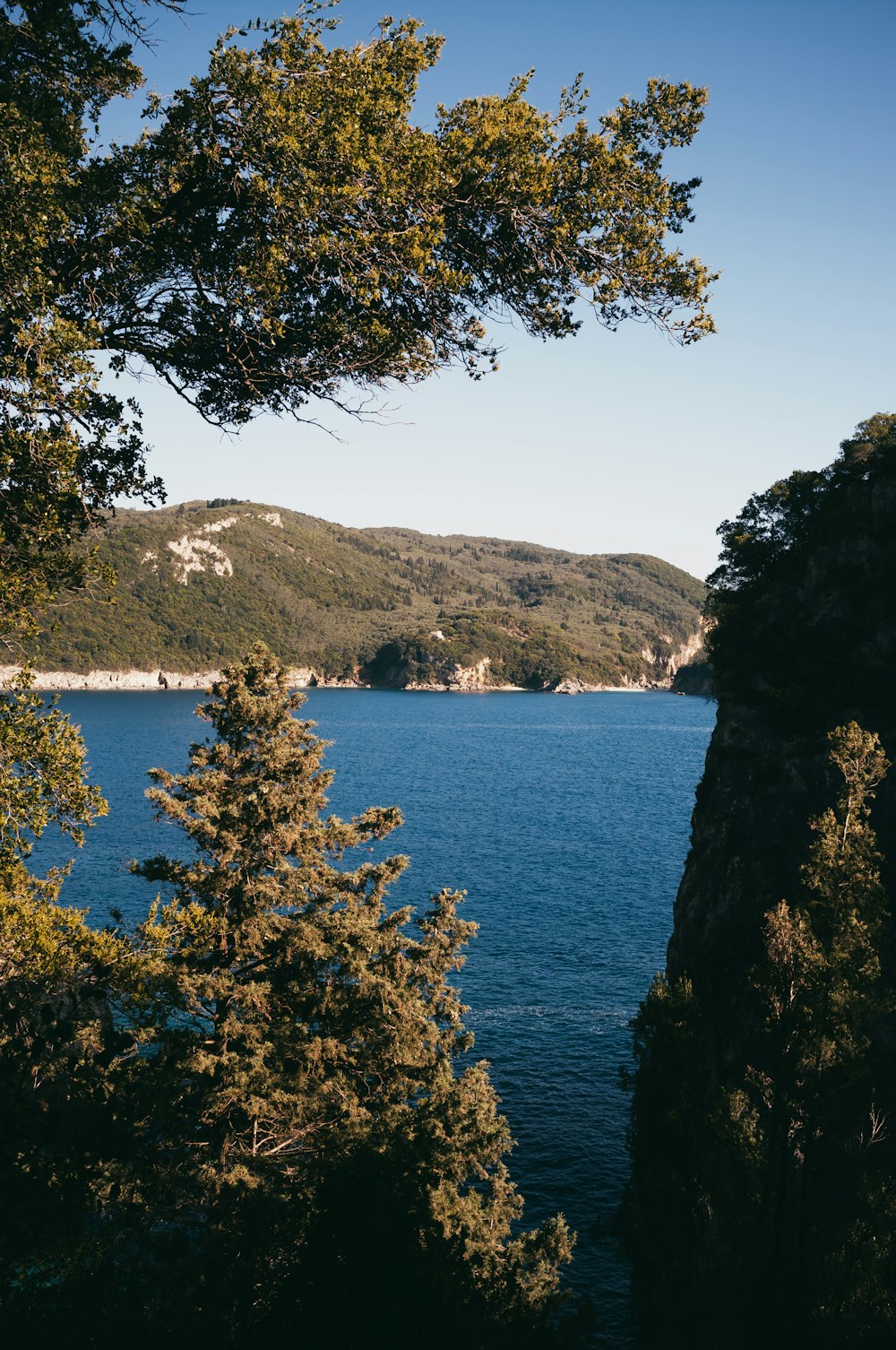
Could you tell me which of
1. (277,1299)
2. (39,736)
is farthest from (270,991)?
(39,736)

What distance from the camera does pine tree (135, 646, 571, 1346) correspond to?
62.8ft

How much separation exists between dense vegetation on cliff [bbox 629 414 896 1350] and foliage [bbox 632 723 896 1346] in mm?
71

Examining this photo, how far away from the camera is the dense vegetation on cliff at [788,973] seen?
78.3 feet

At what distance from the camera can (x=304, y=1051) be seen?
23.3 metres

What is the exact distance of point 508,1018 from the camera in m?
46.3

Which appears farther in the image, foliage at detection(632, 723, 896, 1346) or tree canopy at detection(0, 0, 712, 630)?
foliage at detection(632, 723, 896, 1346)

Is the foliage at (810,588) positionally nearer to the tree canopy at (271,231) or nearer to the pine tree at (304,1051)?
the pine tree at (304,1051)

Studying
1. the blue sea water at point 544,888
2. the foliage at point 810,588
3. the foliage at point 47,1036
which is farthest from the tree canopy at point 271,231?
the foliage at point 810,588

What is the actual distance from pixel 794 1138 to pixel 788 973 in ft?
17.0

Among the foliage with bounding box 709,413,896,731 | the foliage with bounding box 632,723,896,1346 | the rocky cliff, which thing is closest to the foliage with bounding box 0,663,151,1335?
the foliage with bounding box 632,723,896,1346

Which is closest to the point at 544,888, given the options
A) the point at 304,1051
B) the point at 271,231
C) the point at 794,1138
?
the point at 794,1138

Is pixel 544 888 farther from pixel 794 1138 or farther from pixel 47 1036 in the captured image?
pixel 47 1036

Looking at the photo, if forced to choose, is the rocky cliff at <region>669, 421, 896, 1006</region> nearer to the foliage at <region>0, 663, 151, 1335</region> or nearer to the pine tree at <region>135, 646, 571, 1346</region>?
the pine tree at <region>135, 646, 571, 1346</region>

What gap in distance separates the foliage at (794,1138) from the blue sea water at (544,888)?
3244 millimetres
